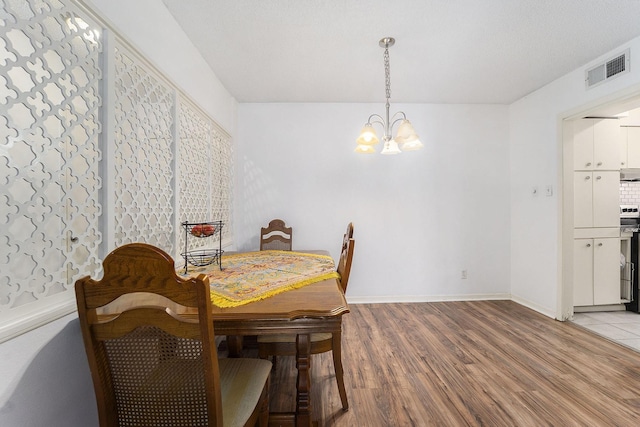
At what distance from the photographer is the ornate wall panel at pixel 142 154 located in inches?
57.4

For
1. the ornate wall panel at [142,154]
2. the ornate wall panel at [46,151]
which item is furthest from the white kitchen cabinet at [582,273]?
the ornate wall panel at [46,151]

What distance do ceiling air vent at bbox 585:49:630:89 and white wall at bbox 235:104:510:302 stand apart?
1123mm

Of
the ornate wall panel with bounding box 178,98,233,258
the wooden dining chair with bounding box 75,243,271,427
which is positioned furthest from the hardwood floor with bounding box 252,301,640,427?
the ornate wall panel with bounding box 178,98,233,258

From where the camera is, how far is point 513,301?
3658 mm

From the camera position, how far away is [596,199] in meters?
3.21

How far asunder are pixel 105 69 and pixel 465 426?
260cm

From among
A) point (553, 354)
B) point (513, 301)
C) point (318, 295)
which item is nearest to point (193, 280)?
point (318, 295)

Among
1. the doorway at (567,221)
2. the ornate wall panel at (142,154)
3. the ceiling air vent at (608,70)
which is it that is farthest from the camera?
the doorway at (567,221)

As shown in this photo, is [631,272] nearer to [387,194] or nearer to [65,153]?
[387,194]

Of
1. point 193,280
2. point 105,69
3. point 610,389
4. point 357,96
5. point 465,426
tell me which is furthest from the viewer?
point 357,96

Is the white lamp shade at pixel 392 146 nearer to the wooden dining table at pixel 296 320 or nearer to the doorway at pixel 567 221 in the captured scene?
the wooden dining table at pixel 296 320

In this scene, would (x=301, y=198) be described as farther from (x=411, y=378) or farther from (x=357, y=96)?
(x=411, y=378)

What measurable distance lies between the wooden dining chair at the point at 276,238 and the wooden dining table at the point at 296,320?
2.05 metres

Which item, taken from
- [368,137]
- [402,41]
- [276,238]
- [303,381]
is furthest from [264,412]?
[402,41]
